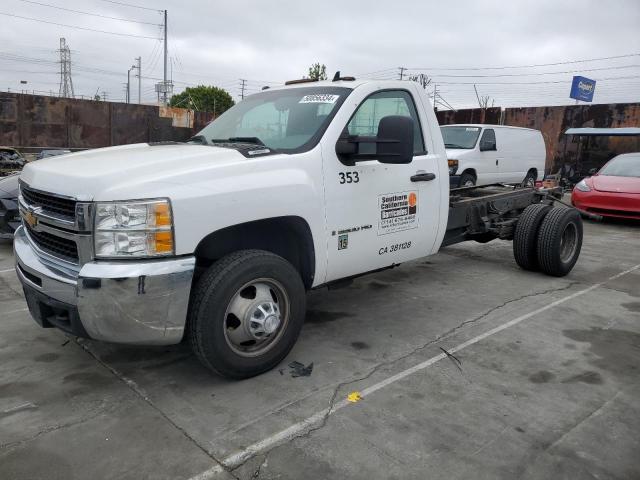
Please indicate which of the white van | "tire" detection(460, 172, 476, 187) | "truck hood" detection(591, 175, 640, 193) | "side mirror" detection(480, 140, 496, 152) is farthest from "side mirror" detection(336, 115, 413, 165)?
"side mirror" detection(480, 140, 496, 152)

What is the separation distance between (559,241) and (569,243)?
62cm

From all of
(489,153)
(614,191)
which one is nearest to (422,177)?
(614,191)

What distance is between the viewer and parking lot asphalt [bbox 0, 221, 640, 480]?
2584 millimetres

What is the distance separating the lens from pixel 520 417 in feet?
9.95

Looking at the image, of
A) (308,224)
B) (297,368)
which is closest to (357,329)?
(297,368)

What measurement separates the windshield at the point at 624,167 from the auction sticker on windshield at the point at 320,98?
9.26 m

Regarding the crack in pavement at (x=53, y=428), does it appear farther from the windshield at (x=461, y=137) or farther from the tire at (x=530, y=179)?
the tire at (x=530, y=179)

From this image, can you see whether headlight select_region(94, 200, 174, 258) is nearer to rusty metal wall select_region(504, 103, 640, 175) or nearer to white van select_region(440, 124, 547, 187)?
white van select_region(440, 124, 547, 187)

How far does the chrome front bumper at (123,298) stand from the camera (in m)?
2.75

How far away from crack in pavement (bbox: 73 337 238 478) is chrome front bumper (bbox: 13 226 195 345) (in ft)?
1.38

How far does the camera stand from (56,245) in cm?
313

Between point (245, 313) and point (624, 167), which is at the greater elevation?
point (624, 167)

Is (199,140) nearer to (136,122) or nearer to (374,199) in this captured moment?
(374,199)

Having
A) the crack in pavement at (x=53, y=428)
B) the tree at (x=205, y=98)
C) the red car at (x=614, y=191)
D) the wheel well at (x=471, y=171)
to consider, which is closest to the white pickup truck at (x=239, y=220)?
the crack in pavement at (x=53, y=428)
